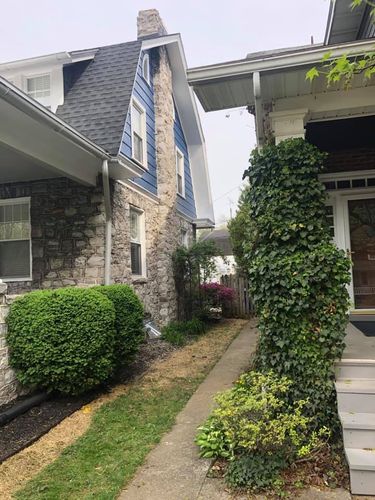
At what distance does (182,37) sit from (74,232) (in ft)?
21.6

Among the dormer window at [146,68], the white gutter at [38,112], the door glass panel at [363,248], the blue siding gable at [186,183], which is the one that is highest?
the dormer window at [146,68]

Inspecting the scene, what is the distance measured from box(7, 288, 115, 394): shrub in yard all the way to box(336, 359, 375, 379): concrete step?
2.51 meters

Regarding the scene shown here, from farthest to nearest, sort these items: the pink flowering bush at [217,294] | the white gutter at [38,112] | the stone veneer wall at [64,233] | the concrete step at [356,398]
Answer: the pink flowering bush at [217,294] → the stone veneer wall at [64,233] → the white gutter at [38,112] → the concrete step at [356,398]

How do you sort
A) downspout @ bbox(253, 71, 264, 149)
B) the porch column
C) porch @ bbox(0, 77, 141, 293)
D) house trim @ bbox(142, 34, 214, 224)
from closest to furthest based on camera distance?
downspout @ bbox(253, 71, 264, 149) → the porch column → porch @ bbox(0, 77, 141, 293) → house trim @ bbox(142, 34, 214, 224)

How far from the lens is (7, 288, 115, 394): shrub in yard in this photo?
4461mm

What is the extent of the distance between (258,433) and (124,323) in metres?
2.93

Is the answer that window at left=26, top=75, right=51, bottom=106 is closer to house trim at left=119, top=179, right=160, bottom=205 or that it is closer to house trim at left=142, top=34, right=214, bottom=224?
house trim at left=142, top=34, right=214, bottom=224

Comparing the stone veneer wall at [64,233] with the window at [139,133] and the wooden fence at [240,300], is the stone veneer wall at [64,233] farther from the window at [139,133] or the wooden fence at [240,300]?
the wooden fence at [240,300]

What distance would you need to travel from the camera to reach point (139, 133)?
9.04m

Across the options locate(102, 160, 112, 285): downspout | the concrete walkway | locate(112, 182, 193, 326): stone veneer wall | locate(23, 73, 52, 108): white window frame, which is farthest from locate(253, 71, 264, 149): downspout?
locate(23, 73, 52, 108): white window frame

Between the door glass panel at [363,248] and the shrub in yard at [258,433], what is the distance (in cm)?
343

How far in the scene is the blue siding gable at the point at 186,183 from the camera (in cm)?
1176

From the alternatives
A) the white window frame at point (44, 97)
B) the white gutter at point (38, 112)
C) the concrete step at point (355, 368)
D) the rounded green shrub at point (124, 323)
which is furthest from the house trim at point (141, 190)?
the concrete step at point (355, 368)

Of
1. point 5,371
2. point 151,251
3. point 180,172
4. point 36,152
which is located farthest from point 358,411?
point 180,172
